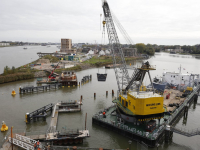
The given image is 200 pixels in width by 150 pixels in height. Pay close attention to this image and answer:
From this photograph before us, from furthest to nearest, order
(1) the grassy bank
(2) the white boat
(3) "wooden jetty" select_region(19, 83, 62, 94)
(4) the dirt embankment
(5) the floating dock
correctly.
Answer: (4) the dirt embankment < (1) the grassy bank < (2) the white boat < (3) "wooden jetty" select_region(19, 83, 62, 94) < (5) the floating dock

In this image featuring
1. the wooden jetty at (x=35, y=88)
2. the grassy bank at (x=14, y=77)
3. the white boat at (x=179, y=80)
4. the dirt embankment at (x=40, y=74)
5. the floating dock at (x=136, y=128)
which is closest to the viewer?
the floating dock at (x=136, y=128)

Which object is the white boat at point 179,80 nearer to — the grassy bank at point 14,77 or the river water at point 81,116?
the river water at point 81,116

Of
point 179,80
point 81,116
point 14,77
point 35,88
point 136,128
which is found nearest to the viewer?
point 136,128

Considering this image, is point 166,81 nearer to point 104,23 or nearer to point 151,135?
point 104,23

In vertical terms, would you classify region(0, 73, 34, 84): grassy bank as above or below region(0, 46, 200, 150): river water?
above

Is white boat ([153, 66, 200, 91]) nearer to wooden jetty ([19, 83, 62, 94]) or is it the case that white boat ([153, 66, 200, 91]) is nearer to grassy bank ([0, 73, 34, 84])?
wooden jetty ([19, 83, 62, 94])

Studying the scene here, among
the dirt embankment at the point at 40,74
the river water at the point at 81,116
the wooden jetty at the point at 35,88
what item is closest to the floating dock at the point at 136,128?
the river water at the point at 81,116

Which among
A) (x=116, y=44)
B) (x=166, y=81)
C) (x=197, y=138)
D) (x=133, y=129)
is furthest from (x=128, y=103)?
(x=166, y=81)

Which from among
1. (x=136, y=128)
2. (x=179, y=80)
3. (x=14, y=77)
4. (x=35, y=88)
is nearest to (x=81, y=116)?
(x=136, y=128)

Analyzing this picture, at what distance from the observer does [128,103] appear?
57.5 ft

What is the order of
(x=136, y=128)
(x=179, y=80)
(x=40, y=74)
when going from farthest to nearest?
(x=40, y=74) < (x=179, y=80) < (x=136, y=128)

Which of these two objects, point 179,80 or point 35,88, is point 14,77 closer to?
point 35,88

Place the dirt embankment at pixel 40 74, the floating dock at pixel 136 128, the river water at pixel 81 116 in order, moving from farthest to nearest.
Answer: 1. the dirt embankment at pixel 40 74
2. the river water at pixel 81 116
3. the floating dock at pixel 136 128

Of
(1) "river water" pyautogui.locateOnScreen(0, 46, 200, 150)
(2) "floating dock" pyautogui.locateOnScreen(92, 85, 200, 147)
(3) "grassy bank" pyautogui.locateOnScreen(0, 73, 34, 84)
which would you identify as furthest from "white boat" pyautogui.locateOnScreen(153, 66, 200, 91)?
(3) "grassy bank" pyautogui.locateOnScreen(0, 73, 34, 84)
